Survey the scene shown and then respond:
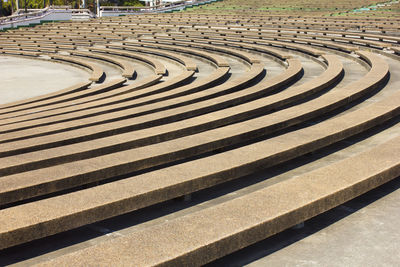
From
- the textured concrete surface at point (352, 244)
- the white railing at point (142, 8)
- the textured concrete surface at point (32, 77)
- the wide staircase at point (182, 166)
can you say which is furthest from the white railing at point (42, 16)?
the textured concrete surface at point (352, 244)

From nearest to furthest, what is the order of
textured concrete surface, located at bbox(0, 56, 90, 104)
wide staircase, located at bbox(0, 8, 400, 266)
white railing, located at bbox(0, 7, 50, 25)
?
wide staircase, located at bbox(0, 8, 400, 266) < textured concrete surface, located at bbox(0, 56, 90, 104) < white railing, located at bbox(0, 7, 50, 25)

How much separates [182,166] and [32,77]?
56.0 ft

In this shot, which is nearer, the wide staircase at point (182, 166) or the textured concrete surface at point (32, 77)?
the wide staircase at point (182, 166)

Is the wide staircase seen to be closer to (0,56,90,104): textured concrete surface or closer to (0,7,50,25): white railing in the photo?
(0,56,90,104): textured concrete surface

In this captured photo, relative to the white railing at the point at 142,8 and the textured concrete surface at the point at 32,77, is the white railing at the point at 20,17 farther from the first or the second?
the textured concrete surface at the point at 32,77

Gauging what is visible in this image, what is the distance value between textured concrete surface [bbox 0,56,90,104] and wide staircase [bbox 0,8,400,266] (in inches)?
104

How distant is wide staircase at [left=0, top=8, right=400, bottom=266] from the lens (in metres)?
4.45

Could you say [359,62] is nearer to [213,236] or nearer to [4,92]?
[4,92]

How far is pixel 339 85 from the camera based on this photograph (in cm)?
1351

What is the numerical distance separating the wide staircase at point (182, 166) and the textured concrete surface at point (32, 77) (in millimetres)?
2647

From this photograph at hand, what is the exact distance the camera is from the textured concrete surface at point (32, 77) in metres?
17.5

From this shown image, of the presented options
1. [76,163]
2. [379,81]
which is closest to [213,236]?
[76,163]

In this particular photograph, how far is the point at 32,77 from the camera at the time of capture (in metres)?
21.2

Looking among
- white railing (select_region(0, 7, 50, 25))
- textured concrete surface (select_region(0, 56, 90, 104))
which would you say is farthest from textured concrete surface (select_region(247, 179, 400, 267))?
white railing (select_region(0, 7, 50, 25))
